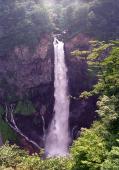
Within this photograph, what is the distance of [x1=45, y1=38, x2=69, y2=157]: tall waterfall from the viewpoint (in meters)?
39.8

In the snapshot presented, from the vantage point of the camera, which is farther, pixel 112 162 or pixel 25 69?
pixel 25 69

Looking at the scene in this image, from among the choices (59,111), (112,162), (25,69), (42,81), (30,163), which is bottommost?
(30,163)

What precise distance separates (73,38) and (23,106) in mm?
10997

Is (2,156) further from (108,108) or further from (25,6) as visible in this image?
(25,6)

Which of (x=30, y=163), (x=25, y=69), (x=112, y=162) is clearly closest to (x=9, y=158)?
(x=30, y=163)

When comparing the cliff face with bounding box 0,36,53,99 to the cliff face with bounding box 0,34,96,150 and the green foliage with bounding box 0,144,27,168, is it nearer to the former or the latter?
the cliff face with bounding box 0,34,96,150

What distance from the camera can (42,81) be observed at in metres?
43.7

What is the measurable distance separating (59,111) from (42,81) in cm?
445

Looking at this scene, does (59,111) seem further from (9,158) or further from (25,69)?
(9,158)

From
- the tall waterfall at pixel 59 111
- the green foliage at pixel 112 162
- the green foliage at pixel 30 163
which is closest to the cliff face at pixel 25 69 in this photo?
the tall waterfall at pixel 59 111

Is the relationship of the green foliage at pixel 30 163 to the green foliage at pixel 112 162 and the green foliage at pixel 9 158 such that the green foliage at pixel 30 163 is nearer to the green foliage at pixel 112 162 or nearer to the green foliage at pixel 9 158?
the green foliage at pixel 9 158

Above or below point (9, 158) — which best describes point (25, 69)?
above

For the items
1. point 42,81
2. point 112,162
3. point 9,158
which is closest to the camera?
point 112,162

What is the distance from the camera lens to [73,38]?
1747 inches
